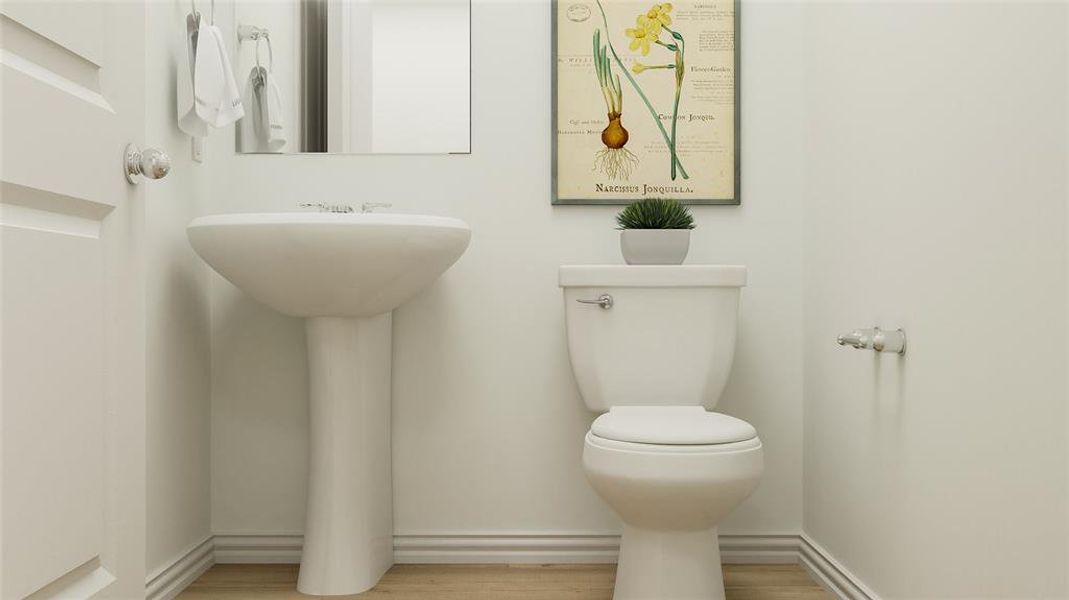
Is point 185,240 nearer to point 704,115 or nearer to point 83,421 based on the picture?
point 83,421

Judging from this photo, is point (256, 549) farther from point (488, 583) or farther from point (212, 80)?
point (212, 80)

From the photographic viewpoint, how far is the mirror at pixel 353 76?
2.23 metres

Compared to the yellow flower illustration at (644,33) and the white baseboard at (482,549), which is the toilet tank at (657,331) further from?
the yellow flower illustration at (644,33)

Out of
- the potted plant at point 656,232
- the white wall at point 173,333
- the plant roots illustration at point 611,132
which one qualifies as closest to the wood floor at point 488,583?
the white wall at point 173,333

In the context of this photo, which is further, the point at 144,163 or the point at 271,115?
the point at 271,115

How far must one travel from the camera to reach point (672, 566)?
1706 millimetres

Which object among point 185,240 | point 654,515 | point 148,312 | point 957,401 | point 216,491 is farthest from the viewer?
point 216,491

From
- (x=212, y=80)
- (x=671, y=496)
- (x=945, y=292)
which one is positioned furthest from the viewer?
(x=212, y=80)

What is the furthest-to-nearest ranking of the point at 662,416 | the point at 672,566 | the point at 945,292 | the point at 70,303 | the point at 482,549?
the point at 482,549 < the point at 662,416 < the point at 672,566 < the point at 945,292 < the point at 70,303

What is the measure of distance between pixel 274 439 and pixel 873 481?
57.9 inches

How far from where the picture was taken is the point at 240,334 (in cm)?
222

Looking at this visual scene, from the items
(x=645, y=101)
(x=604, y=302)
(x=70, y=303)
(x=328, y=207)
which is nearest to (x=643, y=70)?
(x=645, y=101)

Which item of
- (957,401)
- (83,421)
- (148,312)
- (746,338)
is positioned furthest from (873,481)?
(148,312)

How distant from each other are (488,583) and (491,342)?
0.61 metres
